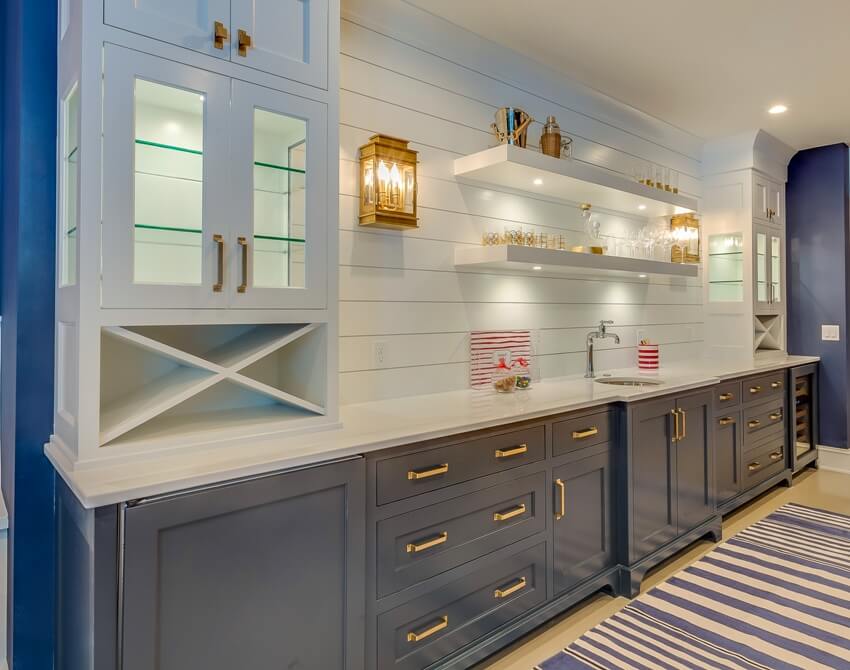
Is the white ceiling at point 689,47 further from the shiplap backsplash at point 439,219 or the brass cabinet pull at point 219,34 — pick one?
the brass cabinet pull at point 219,34

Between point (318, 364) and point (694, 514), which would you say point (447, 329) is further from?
point (694, 514)

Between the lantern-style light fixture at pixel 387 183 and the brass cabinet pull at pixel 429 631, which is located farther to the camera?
the lantern-style light fixture at pixel 387 183

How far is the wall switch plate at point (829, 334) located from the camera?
16.0ft

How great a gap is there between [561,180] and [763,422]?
2.30 m

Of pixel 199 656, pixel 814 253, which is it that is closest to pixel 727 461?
pixel 814 253

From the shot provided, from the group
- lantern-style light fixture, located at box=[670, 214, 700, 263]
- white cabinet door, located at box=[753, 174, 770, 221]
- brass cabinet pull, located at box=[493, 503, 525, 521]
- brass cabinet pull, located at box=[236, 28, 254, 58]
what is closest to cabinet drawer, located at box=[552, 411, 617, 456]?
brass cabinet pull, located at box=[493, 503, 525, 521]

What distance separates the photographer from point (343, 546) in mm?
1708

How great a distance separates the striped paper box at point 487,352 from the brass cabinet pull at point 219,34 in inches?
69.3

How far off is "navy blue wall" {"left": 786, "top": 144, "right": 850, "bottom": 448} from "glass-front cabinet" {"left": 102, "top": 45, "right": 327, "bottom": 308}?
4875 mm

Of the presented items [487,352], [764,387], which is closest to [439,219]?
[487,352]

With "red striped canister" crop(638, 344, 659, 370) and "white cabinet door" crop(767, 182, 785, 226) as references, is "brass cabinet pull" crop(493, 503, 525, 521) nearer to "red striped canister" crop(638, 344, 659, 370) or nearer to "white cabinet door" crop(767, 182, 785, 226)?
"red striped canister" crop(638, 344, 659, 370)

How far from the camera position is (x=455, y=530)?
202 cm

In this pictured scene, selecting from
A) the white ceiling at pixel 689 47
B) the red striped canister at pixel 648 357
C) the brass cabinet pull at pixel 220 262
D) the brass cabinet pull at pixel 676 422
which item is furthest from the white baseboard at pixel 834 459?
the brass cabinet pull at pixel 220 262

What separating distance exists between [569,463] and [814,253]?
4.02 metres
